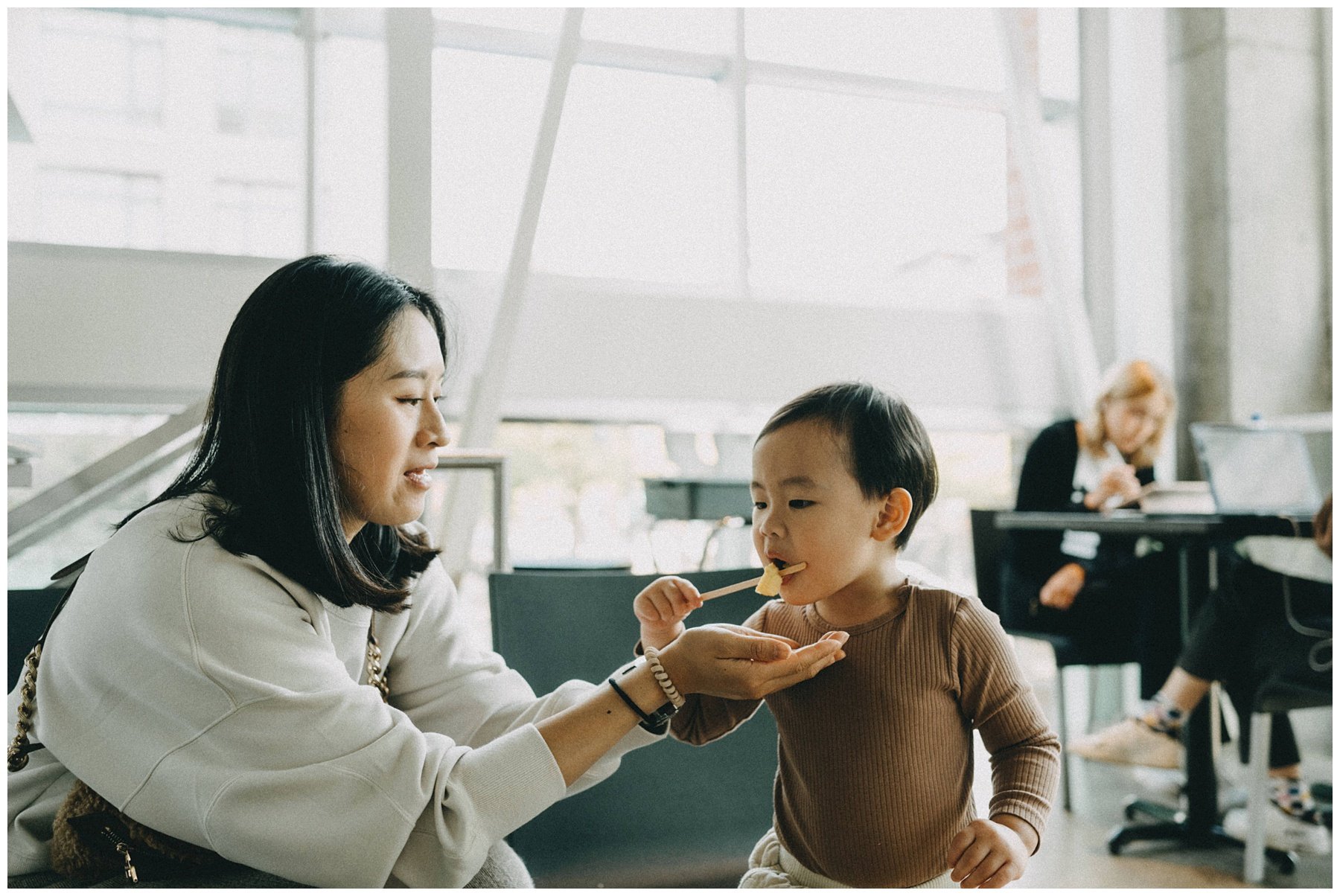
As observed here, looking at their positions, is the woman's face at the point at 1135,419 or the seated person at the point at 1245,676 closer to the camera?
the seated person at the point at 1245,676

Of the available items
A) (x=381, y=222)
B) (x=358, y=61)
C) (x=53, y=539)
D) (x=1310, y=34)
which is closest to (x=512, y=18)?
(x=358, y=61)

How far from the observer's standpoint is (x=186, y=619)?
3.15ft

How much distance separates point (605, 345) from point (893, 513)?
2889mm

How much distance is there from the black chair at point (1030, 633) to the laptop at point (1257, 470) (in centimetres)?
60

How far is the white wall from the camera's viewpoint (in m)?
3.22

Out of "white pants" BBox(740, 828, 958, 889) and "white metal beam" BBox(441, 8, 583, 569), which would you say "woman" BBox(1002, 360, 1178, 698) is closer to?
"white metal beam" BBox(441, 8, 583, 569)

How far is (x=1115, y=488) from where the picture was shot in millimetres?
3379

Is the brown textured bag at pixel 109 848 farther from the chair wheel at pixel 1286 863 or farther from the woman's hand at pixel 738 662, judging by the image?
the chair wheel at pixel 1286 863

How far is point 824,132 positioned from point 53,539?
11.2ft

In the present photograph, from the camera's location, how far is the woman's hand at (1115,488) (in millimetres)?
3355

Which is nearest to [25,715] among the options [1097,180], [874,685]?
[874,685]

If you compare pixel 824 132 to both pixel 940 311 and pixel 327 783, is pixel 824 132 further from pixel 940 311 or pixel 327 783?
pixel 327 783

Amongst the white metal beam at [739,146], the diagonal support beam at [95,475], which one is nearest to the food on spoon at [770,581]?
the diagonal support beam at [95,475]

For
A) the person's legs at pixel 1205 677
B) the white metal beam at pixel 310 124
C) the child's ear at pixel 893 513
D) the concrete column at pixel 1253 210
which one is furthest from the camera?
the concrete column at pixel 1253 210
